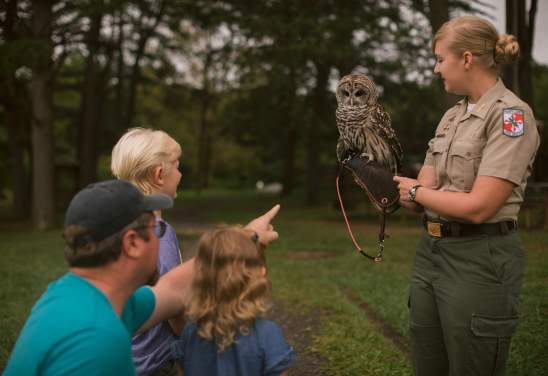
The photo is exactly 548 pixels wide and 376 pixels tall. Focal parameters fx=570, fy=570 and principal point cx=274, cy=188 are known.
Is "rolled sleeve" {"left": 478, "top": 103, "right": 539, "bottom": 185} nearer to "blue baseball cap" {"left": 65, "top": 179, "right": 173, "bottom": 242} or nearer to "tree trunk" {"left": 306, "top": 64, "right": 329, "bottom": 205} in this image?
"blue baseball cap" {"left": 65, "top": 179, "right": 173, "bottom": 242}

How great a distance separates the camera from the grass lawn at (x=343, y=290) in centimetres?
473

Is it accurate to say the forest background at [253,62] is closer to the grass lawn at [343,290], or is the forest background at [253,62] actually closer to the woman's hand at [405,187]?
the grass lawn at [343,290]

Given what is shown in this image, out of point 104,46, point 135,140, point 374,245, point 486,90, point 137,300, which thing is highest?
point 104,46

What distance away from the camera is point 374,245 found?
38.5 ft

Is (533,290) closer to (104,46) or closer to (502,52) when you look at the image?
(502,52)

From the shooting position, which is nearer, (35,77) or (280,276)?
(280,276)

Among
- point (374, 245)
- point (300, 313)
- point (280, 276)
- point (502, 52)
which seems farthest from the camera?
point (374, 245)

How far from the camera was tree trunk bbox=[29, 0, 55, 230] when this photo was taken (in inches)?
605

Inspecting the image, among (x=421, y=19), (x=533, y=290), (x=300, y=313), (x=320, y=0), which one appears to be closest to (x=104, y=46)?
(x=320, y=0)

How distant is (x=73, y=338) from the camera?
1.71 m

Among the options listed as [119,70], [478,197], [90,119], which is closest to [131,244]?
[478,197]

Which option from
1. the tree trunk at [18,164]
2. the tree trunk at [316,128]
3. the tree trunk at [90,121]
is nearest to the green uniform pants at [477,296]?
the tree trunk at [316,128]

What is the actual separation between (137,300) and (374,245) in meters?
9.89

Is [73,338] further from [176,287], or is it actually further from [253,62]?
[253,62]
